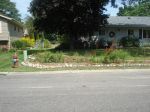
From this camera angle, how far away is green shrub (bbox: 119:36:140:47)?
4725cm

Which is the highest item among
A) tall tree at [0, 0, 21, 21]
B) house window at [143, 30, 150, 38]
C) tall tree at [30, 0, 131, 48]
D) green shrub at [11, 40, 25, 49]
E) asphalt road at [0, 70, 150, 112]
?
tall tree at [0, 0, 21, 21]

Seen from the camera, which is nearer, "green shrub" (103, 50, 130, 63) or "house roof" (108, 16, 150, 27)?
"green shrub" (103, 50, 130, 63)

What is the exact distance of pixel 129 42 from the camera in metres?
47.3

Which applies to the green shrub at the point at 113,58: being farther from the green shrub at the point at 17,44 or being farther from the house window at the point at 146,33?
the house window at the point at 146,33

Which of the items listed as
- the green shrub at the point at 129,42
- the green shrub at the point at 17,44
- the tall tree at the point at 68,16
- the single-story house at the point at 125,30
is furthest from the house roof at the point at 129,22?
the green shrub at the point at 17,44

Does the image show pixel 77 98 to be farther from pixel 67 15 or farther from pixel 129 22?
pixel 129 22

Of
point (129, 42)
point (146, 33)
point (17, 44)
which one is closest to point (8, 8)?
point (17, 44)

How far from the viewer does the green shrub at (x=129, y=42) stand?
155 ft

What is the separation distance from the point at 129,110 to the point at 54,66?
1522 cm

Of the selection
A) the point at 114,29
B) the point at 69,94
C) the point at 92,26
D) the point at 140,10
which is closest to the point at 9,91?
the point at 69,94

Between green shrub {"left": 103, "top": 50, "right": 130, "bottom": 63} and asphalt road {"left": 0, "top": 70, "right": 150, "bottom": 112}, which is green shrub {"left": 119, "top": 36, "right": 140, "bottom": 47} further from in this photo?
asphalt road {"left": 0, "top": 70, "right": 150, "bottom": 112}

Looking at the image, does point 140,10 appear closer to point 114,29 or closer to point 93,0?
point 114,29

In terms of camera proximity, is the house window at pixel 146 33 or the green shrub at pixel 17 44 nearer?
the green shrub at pixel 17 44

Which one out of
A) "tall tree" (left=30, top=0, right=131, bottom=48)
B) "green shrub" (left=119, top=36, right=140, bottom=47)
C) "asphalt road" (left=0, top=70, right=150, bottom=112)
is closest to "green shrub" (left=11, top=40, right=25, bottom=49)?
"tall tree" (left=30, top=0, right=131, bottom=48)
